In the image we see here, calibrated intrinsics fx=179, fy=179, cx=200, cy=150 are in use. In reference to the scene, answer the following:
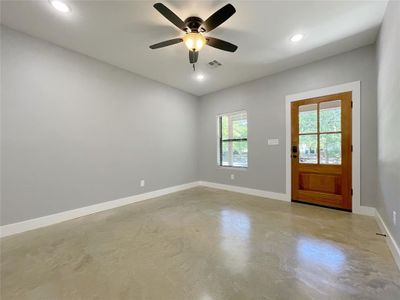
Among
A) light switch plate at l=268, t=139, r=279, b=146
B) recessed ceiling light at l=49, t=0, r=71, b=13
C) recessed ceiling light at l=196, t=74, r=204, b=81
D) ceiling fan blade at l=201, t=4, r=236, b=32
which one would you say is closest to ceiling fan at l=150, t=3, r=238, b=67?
ceiling fan blade at l=201, t=4, r=236, b=32

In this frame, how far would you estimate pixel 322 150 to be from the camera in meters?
3.34

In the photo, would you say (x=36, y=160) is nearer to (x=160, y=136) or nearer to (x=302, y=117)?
(x=160, y=136)

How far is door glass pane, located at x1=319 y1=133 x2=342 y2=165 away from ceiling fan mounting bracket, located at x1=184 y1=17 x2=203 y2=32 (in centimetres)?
284

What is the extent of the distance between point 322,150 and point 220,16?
289cm

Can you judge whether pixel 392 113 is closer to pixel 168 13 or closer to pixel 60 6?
pixel 168 13

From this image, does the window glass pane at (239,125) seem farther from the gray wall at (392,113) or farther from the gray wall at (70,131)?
the gray wall at (392,113)

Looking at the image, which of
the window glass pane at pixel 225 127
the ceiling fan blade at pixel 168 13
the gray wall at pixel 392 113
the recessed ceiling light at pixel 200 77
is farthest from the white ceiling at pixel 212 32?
the window glass pane at pixel 225 127

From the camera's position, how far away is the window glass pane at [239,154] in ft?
15.3

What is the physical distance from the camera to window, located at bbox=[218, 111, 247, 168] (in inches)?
185

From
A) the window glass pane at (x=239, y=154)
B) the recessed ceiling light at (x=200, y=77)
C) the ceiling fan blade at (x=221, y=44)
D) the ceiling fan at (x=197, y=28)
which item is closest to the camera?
the ceiling fan at (x=197, y=28)

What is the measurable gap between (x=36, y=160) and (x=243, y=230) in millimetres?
3143

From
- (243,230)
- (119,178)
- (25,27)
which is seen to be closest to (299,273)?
(243,230)

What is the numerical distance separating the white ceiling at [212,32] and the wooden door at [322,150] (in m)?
0.89

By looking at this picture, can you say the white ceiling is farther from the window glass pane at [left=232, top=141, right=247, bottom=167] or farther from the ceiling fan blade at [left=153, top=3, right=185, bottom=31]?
the window glass pane at [left=232, top=141, right=247, bottom=167]
